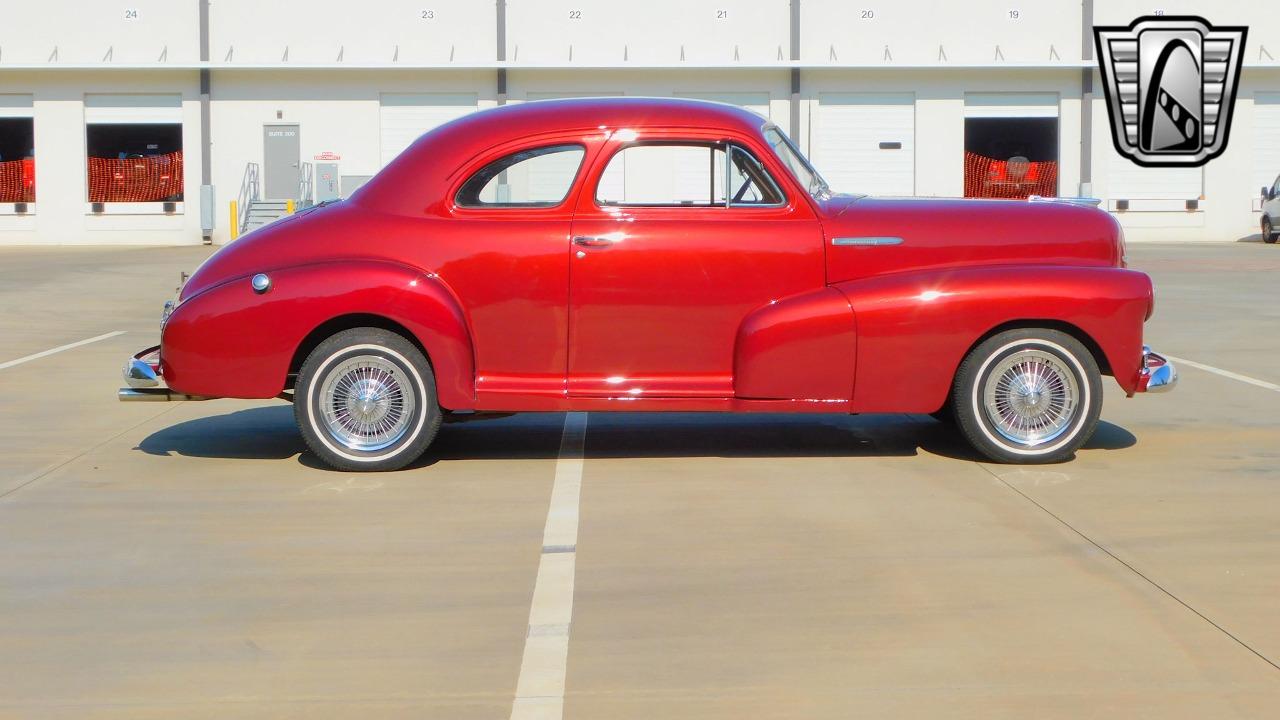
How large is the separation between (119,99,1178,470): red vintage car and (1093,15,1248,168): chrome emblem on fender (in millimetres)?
28989

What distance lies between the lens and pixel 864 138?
119ft

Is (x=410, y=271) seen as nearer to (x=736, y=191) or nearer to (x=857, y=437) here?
(x=736, y=191)

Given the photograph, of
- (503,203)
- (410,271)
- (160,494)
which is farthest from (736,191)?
(160,494)

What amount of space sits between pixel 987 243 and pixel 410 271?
2819 mm

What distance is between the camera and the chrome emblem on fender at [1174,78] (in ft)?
115

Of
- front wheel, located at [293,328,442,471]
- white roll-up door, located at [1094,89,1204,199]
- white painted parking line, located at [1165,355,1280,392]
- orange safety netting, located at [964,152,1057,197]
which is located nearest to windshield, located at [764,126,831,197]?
front wheel, located at [293,328,442,471]

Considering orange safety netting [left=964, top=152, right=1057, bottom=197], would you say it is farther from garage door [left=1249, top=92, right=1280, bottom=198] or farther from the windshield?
the windshield

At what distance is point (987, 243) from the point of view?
24.5 feet

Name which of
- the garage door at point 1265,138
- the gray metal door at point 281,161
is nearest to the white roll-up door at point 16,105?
the gray metal door at point 281,161

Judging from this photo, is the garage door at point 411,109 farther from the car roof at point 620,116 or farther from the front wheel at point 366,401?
the front wheel at point 366,401

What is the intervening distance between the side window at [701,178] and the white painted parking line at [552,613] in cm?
137

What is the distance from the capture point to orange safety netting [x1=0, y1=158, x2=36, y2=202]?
36.2 m

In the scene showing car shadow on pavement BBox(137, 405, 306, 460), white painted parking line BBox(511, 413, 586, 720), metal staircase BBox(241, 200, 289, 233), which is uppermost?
metal staircase BBox(241, 200, 289, 233)

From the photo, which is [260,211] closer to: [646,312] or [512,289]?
[512,289]
